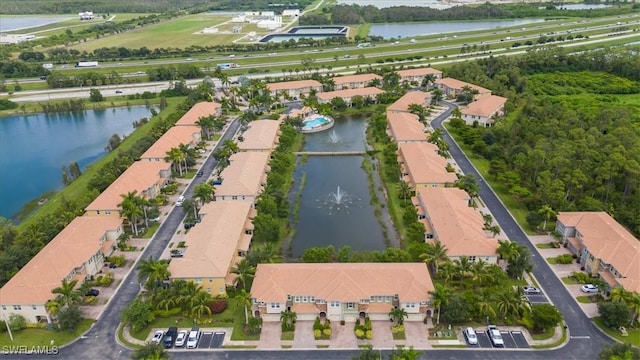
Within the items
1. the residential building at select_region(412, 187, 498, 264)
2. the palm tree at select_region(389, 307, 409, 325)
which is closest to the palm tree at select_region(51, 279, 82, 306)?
the palm tree at select_region(389, 307, 409, 325)

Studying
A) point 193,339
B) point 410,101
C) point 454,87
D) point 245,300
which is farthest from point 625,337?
point 454,87

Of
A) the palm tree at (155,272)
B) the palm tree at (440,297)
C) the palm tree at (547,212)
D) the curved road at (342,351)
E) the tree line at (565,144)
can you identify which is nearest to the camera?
the curved road at (342,351)

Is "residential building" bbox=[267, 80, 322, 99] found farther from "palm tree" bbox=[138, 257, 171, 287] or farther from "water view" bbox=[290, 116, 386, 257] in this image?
"palm tree" bbox=[138, 257, 171, 287]

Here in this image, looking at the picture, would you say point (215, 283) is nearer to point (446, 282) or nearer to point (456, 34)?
point (446, 282)

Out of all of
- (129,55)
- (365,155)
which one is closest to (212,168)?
(365,155)

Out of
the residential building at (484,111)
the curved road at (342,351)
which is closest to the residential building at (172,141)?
the curved road at (342,351)

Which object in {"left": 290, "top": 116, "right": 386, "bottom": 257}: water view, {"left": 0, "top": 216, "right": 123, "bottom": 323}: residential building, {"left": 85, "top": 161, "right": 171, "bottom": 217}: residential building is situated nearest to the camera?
{"left": 0, "top": 216, "right": 123, "bottom": 323}: residential building

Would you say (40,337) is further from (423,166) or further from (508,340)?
(423,166)

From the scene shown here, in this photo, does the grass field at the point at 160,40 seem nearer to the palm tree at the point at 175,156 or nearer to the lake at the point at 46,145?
the lake at the point at 46,145
